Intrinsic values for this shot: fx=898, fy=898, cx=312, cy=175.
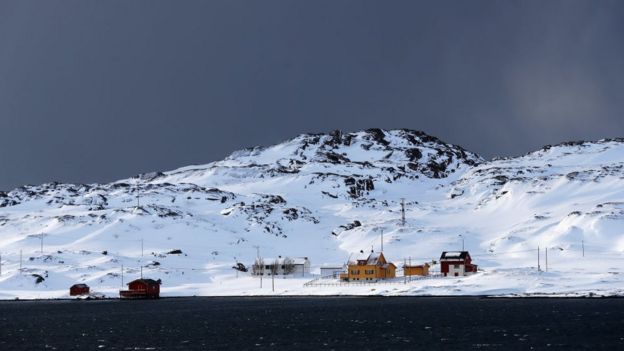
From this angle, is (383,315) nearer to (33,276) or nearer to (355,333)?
(355,333)

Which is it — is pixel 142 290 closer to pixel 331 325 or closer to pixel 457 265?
pixel 457 265

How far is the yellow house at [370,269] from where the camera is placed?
561 feet

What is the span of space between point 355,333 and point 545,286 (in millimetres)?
64862

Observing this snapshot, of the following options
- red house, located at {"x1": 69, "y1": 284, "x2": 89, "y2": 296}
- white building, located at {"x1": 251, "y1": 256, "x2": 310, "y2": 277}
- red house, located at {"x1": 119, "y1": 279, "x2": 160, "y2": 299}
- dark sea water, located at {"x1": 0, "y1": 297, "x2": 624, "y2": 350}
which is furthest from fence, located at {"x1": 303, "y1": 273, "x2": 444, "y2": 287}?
red house, located at {"x1": 69, "y1": 284, "x2": 89, "y2": 296}

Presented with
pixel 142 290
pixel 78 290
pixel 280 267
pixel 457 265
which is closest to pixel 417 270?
→ pixel 457 265

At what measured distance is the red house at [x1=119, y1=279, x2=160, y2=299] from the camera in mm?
165125

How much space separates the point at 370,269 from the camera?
172 m

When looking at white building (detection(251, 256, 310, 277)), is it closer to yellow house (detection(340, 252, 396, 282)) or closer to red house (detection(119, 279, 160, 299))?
yellow house (detection(340, 252, 396, 282))

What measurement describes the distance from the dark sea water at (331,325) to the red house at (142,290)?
20.2m

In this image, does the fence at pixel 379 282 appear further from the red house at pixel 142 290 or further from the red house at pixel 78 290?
the red house at pixel 78 290

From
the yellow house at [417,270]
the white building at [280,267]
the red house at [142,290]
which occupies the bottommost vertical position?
the red house at [142,290]

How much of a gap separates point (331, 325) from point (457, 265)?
247ft

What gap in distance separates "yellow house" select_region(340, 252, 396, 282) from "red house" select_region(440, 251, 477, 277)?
1099 cm

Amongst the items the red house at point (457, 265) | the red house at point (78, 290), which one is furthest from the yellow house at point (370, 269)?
the red house at point (78, 290)
